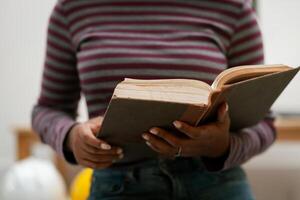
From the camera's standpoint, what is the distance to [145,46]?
28.8 inches

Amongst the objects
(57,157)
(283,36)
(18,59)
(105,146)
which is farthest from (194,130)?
(18,59)

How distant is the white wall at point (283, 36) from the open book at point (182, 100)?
107cm

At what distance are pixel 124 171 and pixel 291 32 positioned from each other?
118 cm

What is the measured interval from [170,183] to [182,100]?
0.25 m

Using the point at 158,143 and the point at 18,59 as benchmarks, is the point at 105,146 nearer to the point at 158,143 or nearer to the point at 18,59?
the point at 158,143

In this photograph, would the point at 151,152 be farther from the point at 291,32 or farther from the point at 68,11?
the point at 291,32

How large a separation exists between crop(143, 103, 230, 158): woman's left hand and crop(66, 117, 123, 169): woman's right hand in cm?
6

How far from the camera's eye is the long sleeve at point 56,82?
80 centimetres

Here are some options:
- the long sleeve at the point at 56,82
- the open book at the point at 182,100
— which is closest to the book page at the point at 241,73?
the open book at the point at 182,100

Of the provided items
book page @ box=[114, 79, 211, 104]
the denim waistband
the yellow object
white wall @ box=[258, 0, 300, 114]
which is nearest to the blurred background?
white wall @ box=[258, 0, 300, 114]

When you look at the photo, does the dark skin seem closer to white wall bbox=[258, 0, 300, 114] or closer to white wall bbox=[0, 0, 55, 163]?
white wall bbox=[258, 0, 300, 114]

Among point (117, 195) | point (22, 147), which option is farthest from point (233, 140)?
point (22, 147)

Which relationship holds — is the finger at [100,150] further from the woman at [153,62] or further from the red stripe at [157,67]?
the red stripe at [157,67]

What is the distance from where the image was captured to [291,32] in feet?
5.53
